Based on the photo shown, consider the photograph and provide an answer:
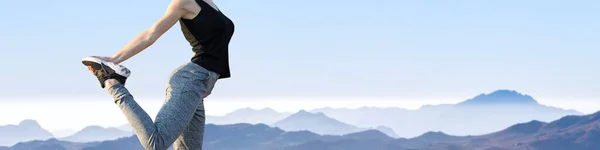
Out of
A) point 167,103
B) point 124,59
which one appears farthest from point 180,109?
point 124,59

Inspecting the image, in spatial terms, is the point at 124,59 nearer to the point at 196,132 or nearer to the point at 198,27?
the point at 198,27

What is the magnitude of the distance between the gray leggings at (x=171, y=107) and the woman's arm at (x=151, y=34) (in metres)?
0.25

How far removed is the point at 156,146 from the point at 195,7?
1143mm

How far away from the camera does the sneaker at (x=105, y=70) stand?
21.8 ft

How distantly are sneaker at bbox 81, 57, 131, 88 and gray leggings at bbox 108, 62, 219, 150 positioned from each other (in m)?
0.08

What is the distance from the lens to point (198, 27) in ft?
22.5

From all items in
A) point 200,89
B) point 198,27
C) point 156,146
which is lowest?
point 156,146

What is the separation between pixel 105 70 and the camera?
6676 millimetres

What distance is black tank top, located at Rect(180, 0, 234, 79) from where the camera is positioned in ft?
22.5

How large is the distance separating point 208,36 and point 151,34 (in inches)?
18.1

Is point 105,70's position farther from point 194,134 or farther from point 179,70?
point 194,134

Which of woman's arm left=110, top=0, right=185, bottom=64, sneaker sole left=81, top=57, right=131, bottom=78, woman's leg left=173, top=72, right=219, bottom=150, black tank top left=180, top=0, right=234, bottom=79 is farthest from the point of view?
woman's leg left=173, top=72, right=219, bottom=150

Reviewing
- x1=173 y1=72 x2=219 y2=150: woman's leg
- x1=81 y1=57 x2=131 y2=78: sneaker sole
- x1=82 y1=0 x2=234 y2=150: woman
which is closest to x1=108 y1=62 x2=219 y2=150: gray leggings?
x1=82 y1=0 x2=234 y2=150: woman

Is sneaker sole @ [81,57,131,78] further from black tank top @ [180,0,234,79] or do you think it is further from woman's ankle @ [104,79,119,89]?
black tank top @ [180,0,234,79]
